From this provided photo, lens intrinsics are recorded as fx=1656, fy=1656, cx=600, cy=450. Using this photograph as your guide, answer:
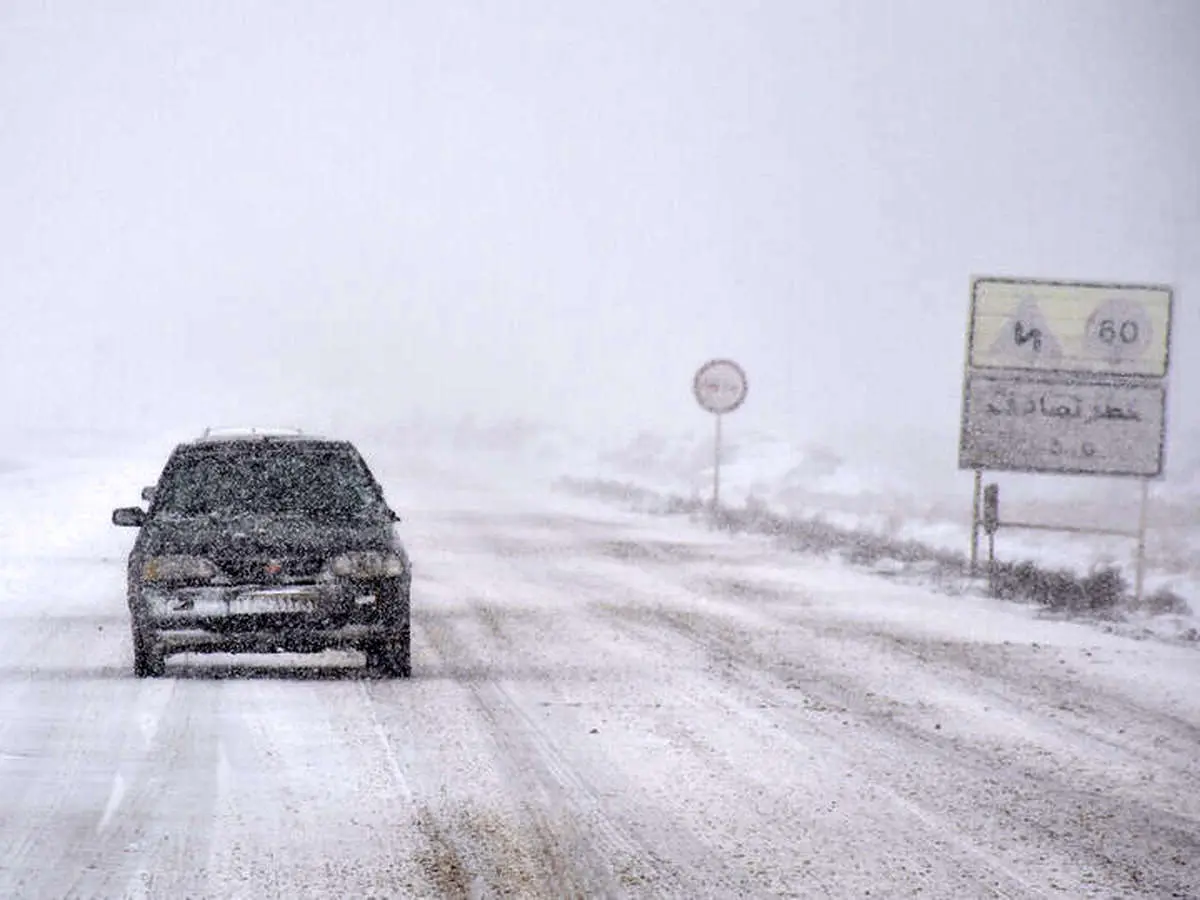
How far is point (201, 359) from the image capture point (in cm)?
18625

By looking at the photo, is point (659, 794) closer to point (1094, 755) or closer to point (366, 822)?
point (366, 822)

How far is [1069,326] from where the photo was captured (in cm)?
1953

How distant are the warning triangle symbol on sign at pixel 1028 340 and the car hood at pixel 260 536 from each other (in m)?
10.8

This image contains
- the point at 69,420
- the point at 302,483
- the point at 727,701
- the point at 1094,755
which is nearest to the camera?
the point at 1094,755

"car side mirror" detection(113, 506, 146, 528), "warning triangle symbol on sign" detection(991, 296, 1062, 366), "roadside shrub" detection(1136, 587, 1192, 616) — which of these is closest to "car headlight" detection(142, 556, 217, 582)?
"car side mirror" detection(113, 506, 146, 528)

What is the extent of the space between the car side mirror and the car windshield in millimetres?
129

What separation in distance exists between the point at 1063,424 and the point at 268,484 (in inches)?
439

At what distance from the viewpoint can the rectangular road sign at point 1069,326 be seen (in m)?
19.3

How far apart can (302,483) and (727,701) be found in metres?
3.69

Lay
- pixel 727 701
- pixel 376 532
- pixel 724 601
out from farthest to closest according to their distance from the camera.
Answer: pixel 724 601
pixel 376 532
pixel 727 701

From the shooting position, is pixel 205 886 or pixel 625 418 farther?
pixel 625 418

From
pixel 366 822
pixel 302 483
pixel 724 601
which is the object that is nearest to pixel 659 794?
pixel 366 822

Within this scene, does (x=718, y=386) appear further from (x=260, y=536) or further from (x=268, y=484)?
(x=260, y=536)

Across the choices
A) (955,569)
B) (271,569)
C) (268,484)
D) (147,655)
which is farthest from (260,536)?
(955,569)
